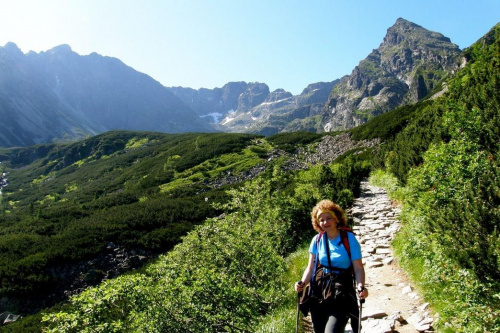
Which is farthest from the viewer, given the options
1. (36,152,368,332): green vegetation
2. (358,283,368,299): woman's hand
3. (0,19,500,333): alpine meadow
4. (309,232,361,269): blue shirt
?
(36,152,368,332): green vegetation

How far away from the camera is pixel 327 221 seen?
15.8 feet

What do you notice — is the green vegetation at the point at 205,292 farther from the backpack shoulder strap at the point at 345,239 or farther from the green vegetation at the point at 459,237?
the green vegetation at the point at 459,237

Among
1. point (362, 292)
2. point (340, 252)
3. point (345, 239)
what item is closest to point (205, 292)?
point (340, 252)

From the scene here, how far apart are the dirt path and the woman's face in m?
2.32

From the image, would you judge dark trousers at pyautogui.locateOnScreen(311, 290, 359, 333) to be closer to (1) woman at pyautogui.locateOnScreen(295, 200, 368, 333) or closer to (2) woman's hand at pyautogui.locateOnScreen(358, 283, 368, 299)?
(1) woman at pyautogui.locateOnScreen(295, 200, 368, 333)

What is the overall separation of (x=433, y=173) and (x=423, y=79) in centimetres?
20237

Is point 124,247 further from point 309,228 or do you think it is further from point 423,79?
point 423,79

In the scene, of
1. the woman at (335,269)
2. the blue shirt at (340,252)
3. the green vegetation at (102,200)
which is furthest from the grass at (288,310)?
the green vegetation at (102,200)

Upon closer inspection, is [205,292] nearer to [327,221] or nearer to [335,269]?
[335,269]

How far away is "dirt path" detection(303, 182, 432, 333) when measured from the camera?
556 cm

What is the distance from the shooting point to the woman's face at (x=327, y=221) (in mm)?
4809

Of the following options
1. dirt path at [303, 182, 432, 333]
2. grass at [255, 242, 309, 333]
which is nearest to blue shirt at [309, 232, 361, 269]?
dirt path at [303, 182, 432, 333]

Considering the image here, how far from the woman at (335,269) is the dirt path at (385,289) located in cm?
167

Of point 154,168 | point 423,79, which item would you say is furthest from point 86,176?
point 423,79
